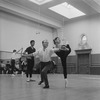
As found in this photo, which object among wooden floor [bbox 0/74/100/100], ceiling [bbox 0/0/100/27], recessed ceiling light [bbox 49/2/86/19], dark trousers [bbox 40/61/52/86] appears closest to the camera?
wooden floor [bbox 0/74/100/100]

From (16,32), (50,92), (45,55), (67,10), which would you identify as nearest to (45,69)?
(45,55)

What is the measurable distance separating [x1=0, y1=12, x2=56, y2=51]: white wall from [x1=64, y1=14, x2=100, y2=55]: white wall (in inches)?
122

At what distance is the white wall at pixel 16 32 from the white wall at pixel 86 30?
3.09m

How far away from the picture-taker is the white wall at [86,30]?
55.0 feet

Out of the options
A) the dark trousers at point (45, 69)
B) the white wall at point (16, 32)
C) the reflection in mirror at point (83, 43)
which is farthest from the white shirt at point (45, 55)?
the reflection in mirror at point (83, 43)

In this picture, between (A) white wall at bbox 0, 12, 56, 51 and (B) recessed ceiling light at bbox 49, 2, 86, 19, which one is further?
(B) recessed ceiling light at bbox 49, 2, 86, 19

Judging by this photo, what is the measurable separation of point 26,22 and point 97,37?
731 cm

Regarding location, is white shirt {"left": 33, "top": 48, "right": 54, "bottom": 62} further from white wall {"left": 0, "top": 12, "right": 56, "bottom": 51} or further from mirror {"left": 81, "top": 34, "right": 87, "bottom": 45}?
mirror {"left": 81, "top": 34, "right": 87, "bottom": 45}

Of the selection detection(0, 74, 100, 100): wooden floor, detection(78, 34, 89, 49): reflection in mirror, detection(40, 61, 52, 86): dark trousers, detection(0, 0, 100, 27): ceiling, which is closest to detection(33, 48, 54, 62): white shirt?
detection(40, 61, 52, 86): dark trousers

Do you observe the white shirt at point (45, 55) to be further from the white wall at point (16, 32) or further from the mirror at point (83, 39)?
the mirror at point (83, 39)

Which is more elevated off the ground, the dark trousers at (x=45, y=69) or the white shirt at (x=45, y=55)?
the white shirt at (x=45, y=55)

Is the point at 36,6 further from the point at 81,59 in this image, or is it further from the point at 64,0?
the point at 81,59

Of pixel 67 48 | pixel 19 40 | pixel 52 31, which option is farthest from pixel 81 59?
pixel 67 48

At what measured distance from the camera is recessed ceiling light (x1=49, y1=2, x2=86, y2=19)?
16.4 metres
